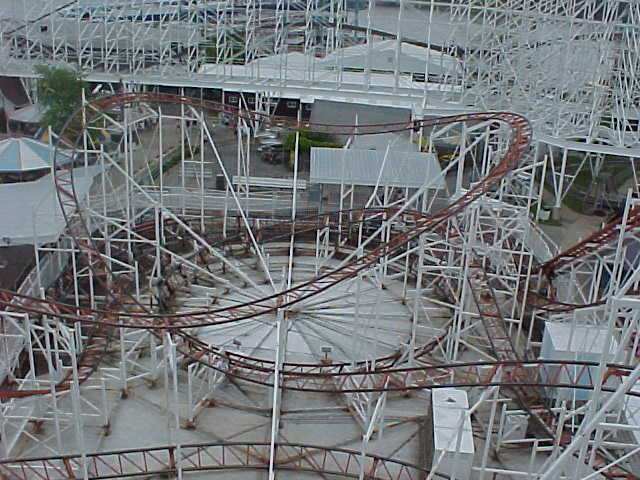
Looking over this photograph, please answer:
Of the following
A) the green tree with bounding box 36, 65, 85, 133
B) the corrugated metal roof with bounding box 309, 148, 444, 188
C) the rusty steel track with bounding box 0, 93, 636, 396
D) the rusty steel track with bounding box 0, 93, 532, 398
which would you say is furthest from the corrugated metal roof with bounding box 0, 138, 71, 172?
the corrugated metal roof with bounding box 309, 148, 444, 188

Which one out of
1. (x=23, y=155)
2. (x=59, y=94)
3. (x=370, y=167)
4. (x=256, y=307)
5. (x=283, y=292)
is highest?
(x=59, y=94)

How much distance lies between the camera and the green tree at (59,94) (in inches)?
1125

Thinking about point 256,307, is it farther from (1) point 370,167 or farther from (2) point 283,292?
(1) point 370,167

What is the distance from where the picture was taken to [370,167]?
74.5 feet

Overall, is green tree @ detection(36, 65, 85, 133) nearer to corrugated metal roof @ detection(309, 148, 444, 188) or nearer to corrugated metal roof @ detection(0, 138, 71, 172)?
corrugated metal roof @ detection(0, 138, 71, 172)

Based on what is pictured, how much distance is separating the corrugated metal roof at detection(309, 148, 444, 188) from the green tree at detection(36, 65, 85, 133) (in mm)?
10962

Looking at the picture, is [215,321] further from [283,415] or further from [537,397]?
[537,397]

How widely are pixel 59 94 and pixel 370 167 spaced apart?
43.8ft

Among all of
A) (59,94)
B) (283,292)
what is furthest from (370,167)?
(59,94)

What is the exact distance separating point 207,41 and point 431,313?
22.7 metres

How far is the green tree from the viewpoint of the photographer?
2858 centimetres

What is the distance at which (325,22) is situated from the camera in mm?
37969

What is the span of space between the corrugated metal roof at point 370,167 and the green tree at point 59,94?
1096 cm

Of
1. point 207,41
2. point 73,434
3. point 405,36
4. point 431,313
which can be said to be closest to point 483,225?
point 431,313
